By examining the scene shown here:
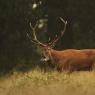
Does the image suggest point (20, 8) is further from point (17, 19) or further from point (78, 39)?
point (78, 39)

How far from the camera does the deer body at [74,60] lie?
703 inches

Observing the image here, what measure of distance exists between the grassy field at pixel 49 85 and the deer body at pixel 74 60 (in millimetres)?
2515

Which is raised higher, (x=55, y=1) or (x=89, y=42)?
(x=55, y=1)

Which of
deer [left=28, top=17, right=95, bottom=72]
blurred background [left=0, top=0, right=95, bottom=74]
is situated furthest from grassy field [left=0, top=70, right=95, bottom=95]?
blurred background [left=0, top=0, right=95, bottom=74]

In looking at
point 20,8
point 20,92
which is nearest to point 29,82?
point 20,92

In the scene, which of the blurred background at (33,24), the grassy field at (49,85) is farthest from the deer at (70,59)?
the blurred background at (33,24)

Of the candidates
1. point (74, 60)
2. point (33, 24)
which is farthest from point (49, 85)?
point (33, 24)

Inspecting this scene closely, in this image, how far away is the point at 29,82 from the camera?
14195 mm

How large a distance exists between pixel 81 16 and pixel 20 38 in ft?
11.6

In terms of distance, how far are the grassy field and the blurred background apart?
498 inches

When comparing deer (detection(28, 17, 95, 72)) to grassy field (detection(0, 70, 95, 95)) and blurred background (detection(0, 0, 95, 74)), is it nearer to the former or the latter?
grassy field (detection(0, 70, 95, 95))

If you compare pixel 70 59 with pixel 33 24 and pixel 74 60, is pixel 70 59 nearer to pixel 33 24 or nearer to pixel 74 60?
pixel 74 60

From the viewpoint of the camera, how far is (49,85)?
43.9ft

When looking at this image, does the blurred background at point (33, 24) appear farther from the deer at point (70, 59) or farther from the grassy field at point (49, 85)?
the grassy field at point (49, 85)
